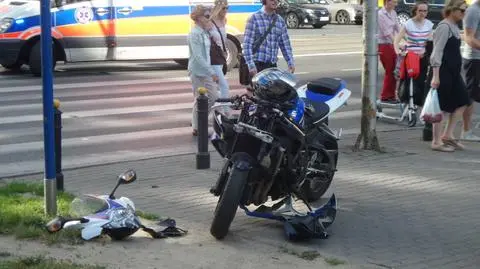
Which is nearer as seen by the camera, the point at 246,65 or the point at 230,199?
the point at 230,199

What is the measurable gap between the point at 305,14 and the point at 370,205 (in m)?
29.2

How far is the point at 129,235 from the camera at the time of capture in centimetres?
625

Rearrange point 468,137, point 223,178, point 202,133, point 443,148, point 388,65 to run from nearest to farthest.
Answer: point 223,178 → point 202,133 → point 443,148 → point 468,137 → point 388,65

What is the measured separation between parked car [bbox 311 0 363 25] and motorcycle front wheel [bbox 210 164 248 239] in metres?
33.4

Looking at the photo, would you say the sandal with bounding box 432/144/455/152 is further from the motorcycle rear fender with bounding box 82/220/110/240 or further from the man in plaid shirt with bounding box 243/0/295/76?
the motorcycle rear fender with bounding box 82/220/110/240

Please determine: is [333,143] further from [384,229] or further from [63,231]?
[63,231]

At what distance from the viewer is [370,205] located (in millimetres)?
7516

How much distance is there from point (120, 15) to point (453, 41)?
367 inches

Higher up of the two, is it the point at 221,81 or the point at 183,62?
the point at 221,81

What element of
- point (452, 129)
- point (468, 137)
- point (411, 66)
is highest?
point (411, 66)

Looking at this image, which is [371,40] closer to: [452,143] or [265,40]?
[265,40]

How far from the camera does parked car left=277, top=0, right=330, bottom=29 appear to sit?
118 ft

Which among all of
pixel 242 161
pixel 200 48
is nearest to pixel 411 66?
pixel 200 48

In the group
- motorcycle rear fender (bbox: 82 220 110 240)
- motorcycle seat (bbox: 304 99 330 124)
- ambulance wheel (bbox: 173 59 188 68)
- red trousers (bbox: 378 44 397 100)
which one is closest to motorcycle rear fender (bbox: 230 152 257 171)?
motorcycle seat (bbox: 304 99 330 124)
